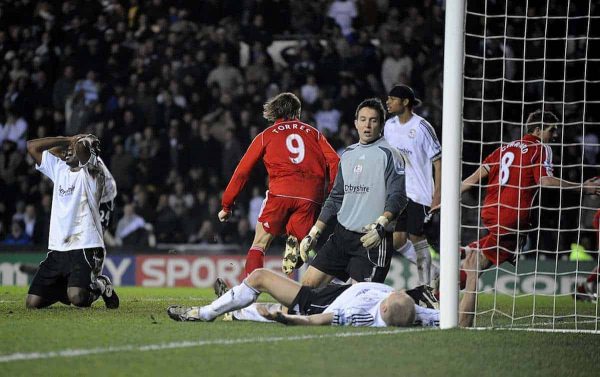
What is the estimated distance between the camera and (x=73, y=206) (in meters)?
10.1

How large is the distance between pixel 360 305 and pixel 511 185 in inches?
79.0

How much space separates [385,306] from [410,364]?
1.72 meters

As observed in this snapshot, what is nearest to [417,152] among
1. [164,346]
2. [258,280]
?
[258,280]

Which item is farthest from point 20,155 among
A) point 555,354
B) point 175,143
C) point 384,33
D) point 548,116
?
point 555,354

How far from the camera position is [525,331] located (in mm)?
7723

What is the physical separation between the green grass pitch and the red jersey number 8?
173 centimetres

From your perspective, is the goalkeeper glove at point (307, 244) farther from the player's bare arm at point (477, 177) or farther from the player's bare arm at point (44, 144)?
the player's bare arm at point (44, 144)

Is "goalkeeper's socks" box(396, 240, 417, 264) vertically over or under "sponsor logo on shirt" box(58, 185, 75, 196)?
under

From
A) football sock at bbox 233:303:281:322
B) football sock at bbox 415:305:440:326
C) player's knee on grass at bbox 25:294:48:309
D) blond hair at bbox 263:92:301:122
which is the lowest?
player's knee on grass at bbox 25:294:48:309

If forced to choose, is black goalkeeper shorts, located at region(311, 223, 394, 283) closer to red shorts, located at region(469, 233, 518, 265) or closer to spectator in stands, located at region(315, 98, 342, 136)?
red shorts, located at region(469, 233, 518, 265)

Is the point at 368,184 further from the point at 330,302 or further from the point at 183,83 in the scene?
the point at 183,83

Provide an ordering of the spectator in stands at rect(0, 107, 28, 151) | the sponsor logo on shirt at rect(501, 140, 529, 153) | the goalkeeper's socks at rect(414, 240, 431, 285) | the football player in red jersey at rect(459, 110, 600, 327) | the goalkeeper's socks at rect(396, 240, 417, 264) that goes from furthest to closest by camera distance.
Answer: the spectator in stands at rect(0, 107, 28, 151) < the goalkeeper's socks at rect(414, 240, 431, 285) < the goalkeeper's socks at rect(396, 240, 417, 264) < the sponsor logo on shirt at rect(501, 140, 529, 153) < the football player in red jersey at rect(459, 110, 600, 327)

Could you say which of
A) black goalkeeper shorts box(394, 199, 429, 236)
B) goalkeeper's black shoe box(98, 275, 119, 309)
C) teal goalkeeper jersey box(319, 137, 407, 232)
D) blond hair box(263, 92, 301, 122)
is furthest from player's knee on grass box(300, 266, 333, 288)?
black goalkeeper shorts box(394, 199, 429, 236)

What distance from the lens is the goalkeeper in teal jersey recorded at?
331 inches
